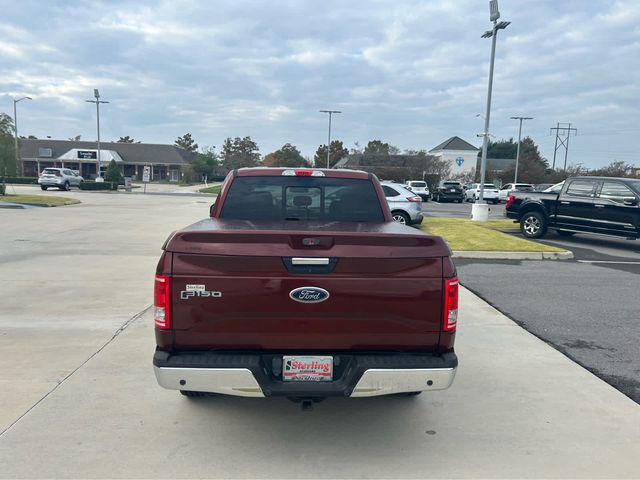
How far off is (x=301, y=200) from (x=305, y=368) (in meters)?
2.04

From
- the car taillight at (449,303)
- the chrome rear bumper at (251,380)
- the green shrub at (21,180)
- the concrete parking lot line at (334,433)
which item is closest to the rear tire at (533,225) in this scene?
the concrete parking lot line at (334,433)

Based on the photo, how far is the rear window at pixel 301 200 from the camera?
15.9ft

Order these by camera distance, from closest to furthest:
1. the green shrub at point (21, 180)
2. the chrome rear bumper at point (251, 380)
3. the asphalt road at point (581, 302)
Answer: the chrome rear bumper at point (251, 380) → the asphalt road at point (581, 302) → the green shrub at point (21, 180)

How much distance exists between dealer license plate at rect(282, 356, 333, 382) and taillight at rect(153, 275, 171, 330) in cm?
78

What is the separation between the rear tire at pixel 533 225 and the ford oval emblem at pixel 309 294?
44.0 ft

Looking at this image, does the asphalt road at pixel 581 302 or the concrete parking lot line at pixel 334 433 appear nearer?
the concrete parking lot line at pixel 334 433

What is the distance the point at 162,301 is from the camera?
3133mm

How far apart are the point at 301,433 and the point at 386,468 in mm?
717

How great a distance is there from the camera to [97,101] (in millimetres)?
49656

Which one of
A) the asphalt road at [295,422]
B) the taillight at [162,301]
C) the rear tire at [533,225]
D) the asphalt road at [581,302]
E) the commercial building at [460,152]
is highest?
the commercial building at [460,152]

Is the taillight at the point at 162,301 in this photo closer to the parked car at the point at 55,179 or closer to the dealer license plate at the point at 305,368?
the dealer license plate at the point at 305,368

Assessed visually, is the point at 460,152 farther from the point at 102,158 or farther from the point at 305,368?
the point at 305,368

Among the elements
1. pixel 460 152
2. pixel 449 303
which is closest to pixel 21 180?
pixel 449 303

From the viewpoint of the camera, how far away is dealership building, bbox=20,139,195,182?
72.0 meters
